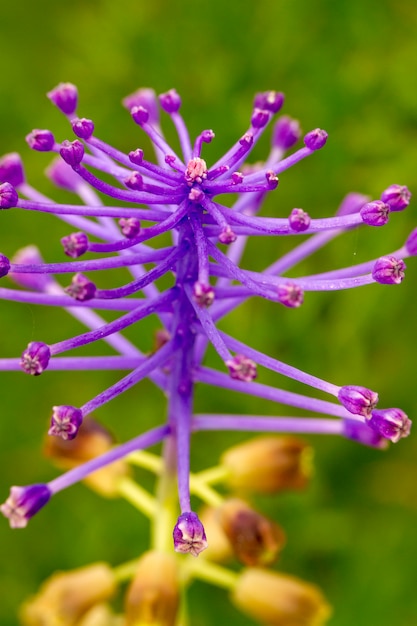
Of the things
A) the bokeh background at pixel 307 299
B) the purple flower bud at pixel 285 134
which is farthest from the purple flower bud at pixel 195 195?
the bokeh background at pixel 307 299

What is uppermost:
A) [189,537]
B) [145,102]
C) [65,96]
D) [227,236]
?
[145,102]

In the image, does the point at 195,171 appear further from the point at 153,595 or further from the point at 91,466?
the point at 153,595

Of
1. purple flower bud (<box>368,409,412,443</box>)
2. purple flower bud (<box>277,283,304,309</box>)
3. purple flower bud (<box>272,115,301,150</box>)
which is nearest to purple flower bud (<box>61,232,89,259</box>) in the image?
purple flower bud (<box>277,283,304,309</box>)

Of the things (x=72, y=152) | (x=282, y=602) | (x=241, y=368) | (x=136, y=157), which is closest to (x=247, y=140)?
(x=136, y=157)

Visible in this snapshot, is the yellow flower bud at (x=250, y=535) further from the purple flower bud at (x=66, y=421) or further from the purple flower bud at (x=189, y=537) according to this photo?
the purple flower bud at (x=66, y=421)

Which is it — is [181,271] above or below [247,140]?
below

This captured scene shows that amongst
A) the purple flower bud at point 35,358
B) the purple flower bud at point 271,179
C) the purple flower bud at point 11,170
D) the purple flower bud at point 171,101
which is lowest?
the purple flower bud at point 35,358

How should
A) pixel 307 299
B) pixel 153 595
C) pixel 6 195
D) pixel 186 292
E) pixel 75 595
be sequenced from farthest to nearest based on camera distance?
pixel 307 299, pixel 75 595, pixel 153 595, pixel 186 292, pixel 6 195
